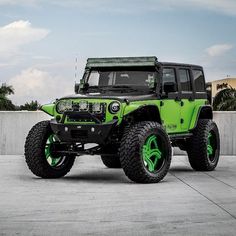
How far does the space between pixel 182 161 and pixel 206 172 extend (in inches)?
118

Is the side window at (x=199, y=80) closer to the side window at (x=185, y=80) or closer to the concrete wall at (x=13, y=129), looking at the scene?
the side window at (x=185, y=80)

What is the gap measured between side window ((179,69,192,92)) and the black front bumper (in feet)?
8.27

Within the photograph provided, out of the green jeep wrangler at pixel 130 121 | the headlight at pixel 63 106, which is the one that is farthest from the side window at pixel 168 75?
the headlight at pixel 63 106

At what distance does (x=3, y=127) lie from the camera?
757 inches

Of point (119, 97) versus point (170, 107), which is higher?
point (119, 97)

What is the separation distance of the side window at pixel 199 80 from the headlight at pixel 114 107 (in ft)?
10.0

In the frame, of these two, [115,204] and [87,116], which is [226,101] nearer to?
[87,116]

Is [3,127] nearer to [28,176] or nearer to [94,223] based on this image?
[28,176]

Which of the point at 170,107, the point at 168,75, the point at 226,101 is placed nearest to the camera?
the point at 170,107

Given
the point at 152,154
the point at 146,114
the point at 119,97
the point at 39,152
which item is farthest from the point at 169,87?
the point at 39,152

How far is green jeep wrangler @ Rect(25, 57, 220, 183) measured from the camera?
1129cm

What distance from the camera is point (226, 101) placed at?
157 feet

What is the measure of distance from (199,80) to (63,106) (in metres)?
3.45

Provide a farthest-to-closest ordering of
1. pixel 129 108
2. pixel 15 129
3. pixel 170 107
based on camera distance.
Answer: pixel 15 129 → pixel 170 107 → pixel 129 108
